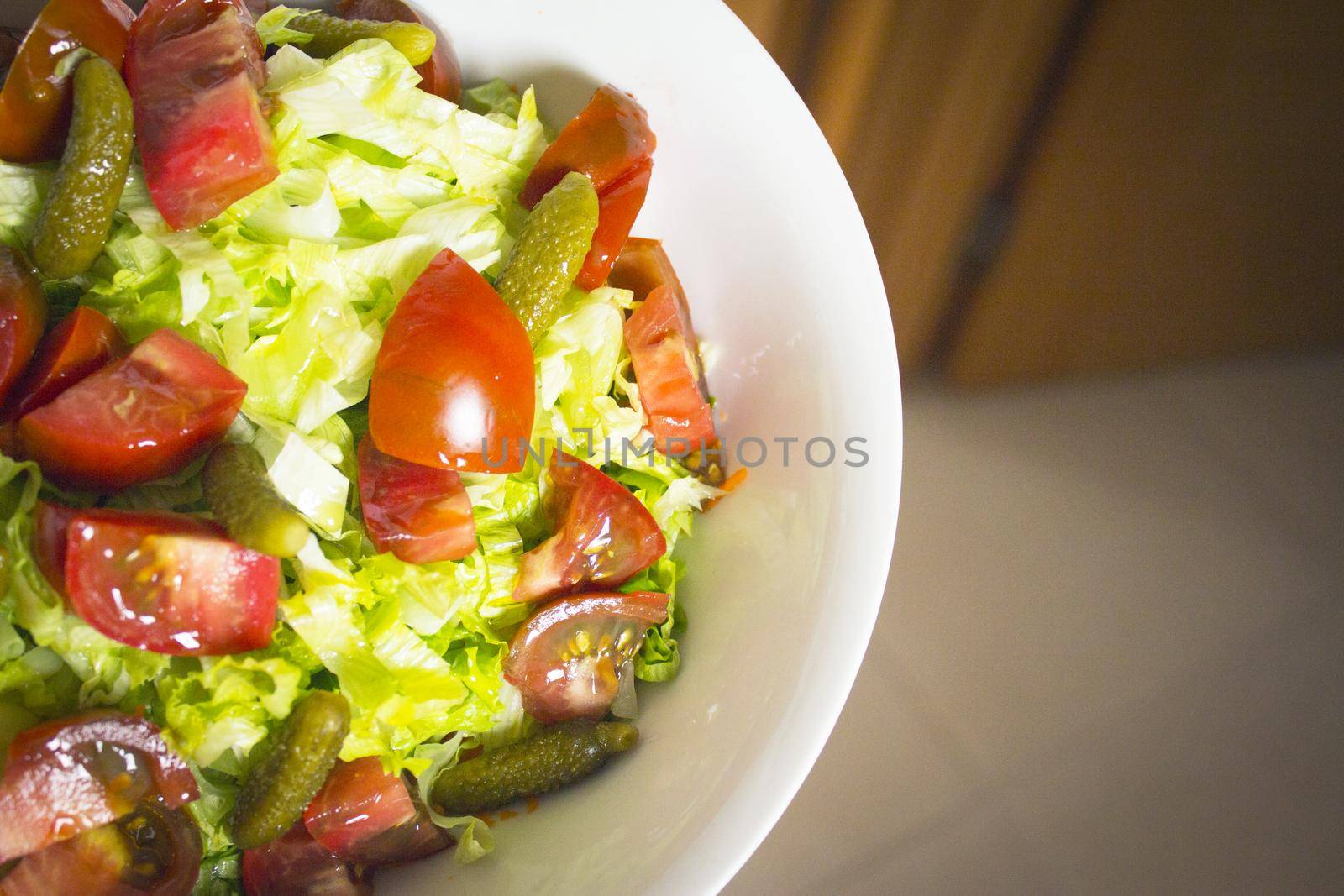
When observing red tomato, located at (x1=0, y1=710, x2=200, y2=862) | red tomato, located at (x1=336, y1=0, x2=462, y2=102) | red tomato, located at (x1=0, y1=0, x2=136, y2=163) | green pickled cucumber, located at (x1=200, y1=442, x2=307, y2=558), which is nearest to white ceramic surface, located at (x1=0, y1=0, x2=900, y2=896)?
red tomato, located at (x1=336, y1=0, x2=462, y2=102)

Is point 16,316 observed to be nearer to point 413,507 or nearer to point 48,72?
point 48,72

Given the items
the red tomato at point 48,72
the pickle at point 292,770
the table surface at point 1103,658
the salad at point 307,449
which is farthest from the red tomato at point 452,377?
the table surface at point 1103,658

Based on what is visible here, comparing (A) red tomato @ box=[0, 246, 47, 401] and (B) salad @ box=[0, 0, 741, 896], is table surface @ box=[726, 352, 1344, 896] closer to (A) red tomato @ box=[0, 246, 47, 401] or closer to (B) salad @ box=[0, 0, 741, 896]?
(B) salad @ box=[0, 0, 741, 896]

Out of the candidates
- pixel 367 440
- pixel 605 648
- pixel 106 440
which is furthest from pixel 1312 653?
pixel 106 440

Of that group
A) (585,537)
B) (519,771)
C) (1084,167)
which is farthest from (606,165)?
(1084,167)

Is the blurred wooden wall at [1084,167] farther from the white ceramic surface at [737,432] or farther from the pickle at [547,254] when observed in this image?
the pickle at [547,254]

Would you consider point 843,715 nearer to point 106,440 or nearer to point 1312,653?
point 1312,653
